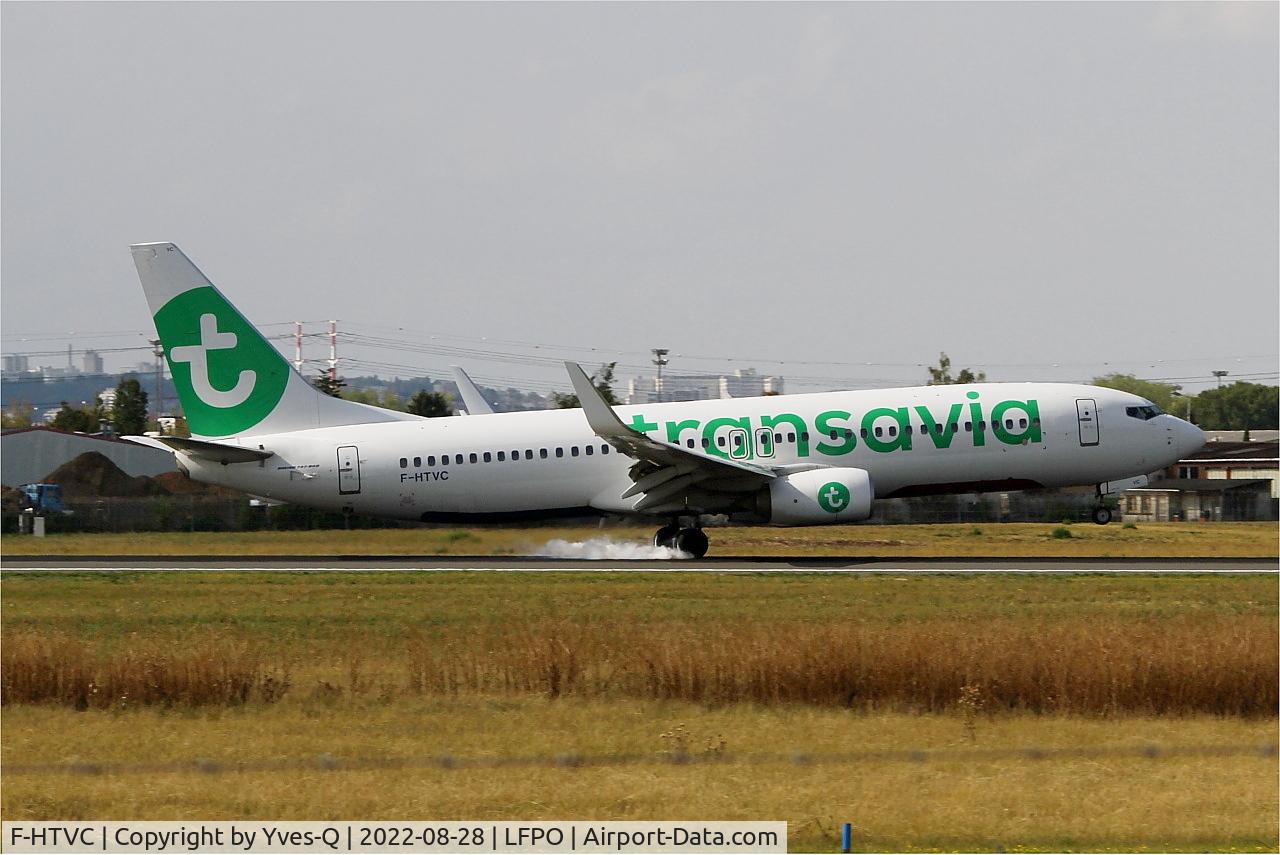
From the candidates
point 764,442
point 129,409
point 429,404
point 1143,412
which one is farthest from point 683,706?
point 129,409

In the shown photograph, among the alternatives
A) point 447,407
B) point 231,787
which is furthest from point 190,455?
point 447,407

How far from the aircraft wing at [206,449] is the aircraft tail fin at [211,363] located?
1001 mm

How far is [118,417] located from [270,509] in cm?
7224

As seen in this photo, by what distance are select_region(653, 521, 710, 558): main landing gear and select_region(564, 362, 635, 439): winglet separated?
3752 mm

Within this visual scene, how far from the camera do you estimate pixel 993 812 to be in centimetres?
1250

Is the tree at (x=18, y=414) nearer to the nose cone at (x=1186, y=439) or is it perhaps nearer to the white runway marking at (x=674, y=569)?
the white runway marking at (x=674, y=569)

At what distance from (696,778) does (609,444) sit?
24.0m

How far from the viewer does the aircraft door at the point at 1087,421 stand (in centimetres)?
3778

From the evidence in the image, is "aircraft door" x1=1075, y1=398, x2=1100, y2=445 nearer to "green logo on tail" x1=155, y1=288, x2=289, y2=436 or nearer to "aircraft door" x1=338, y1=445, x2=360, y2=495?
"aircraft door" x1=338, y1=445, x2=360, y2=495

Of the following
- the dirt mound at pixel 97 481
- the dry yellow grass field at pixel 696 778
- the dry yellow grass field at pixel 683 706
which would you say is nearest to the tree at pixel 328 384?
the dirt mound at pixel 97 481

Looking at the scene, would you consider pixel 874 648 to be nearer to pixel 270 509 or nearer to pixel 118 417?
pixel 270 509

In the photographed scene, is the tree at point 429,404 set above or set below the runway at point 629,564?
above

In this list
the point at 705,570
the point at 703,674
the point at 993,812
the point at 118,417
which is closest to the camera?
the point at 993,812
